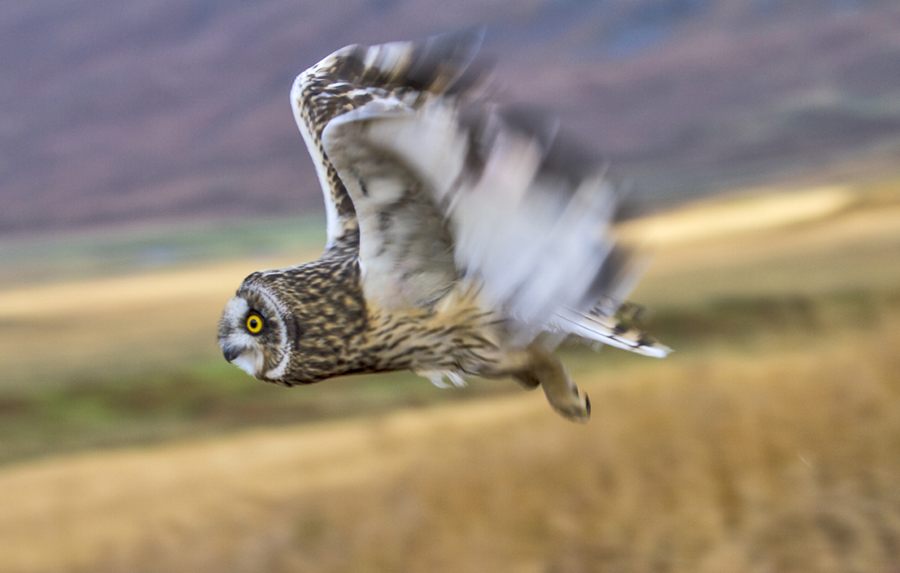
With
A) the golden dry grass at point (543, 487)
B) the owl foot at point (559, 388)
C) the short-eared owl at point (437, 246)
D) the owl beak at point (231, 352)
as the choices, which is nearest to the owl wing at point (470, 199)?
the short-eared owl at point (437, 246)

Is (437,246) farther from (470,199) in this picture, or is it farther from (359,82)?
(359,82)

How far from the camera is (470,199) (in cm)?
83

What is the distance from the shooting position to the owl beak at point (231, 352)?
117cm

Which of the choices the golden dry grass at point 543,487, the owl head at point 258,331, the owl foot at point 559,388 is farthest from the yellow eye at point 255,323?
the golden dry grass at point 543,487

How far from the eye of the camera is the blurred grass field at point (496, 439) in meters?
5.23

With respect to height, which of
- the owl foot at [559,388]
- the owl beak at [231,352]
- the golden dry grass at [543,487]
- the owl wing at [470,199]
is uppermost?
the owl wing at [470,199]

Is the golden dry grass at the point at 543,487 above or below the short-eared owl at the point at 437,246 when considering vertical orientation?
below

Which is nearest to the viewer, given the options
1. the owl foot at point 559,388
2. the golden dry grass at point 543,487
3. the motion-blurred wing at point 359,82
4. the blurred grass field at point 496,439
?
the motion-blurred wing at point 359,82

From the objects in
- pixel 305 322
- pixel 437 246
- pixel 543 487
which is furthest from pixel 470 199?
pixel 543 487

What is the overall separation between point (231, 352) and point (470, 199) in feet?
1.85

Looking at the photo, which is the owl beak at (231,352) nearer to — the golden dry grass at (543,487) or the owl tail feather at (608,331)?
the owl tail feather at (608,331)

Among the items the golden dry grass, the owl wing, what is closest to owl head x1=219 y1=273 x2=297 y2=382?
the owl wing

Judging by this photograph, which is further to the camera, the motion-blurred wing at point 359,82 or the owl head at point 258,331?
the owl head at point 258,331

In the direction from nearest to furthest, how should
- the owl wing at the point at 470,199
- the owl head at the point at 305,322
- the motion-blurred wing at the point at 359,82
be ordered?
the owl wing at the point at 470,199 < the motion-blurred wing at the point at 359,82 < the owl head at the point at 305,322
